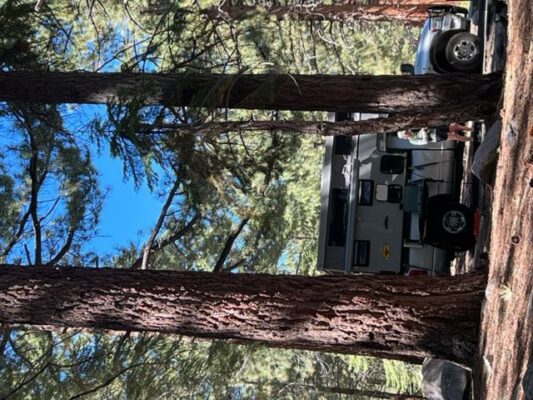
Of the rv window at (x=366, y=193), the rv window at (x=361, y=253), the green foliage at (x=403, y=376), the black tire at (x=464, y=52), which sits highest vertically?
the black tire at (x=464, y=52)

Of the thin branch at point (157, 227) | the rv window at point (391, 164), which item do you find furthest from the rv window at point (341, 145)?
the thin branch at point (157, 227)

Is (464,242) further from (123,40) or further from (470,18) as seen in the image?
(123,40)

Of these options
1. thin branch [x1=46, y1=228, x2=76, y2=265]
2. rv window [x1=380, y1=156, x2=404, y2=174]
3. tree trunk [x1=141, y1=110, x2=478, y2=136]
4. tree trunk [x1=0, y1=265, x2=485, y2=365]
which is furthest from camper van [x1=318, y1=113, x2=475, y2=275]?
tree trunk [x1=0, y1=265, x2=485, y2=365]

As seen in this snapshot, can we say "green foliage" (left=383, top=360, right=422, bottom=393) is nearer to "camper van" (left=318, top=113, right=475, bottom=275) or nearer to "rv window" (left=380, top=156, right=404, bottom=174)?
"camper van" (left=318, top=113, right=475, bottom=275)

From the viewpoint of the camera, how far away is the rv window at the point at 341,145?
904 cm

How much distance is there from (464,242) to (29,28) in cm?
588

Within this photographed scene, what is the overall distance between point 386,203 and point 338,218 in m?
0.66

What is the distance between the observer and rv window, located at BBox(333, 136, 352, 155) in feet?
29.7

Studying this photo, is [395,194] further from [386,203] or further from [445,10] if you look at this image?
[445,10]

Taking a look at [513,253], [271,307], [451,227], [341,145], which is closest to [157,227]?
[341,145]

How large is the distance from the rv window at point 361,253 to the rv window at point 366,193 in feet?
1.66

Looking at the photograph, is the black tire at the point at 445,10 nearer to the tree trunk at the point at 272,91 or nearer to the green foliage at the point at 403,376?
the tree trunk at the point at 272,91

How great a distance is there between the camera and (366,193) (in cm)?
871

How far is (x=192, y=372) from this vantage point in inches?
244
